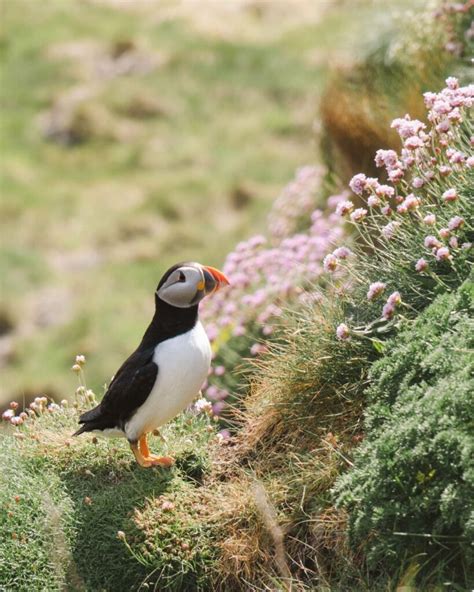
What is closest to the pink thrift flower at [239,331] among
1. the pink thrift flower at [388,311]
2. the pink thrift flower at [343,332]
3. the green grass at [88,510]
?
the green grass at [88,510]

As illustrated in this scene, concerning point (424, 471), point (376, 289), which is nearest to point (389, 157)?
point (376, 289)

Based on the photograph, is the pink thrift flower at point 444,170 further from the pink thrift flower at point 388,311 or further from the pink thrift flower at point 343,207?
the pink thrift flower at point 388,311

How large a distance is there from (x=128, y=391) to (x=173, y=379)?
239 mm

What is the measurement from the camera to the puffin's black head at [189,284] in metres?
4.98

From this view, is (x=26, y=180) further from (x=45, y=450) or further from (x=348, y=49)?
(x=45, y=450)

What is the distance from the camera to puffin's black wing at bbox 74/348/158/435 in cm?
500

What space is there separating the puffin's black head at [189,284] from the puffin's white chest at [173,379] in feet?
0.49

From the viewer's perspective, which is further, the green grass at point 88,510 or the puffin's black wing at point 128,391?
the puffin's black wing at point 128,391

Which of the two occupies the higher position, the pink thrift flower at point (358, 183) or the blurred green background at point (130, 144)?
the blurred green background at point (130, 144)

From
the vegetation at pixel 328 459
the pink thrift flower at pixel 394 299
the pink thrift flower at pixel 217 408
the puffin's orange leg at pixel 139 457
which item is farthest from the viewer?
the pink thrift flower at pixel 217 408

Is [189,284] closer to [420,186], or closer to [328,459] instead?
[328,459]

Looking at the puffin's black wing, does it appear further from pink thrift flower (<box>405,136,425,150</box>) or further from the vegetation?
pink thrift flower (<box>405,136,425,150</box>)

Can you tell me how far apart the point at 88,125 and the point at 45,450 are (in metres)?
10.7

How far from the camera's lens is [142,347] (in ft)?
16.8
